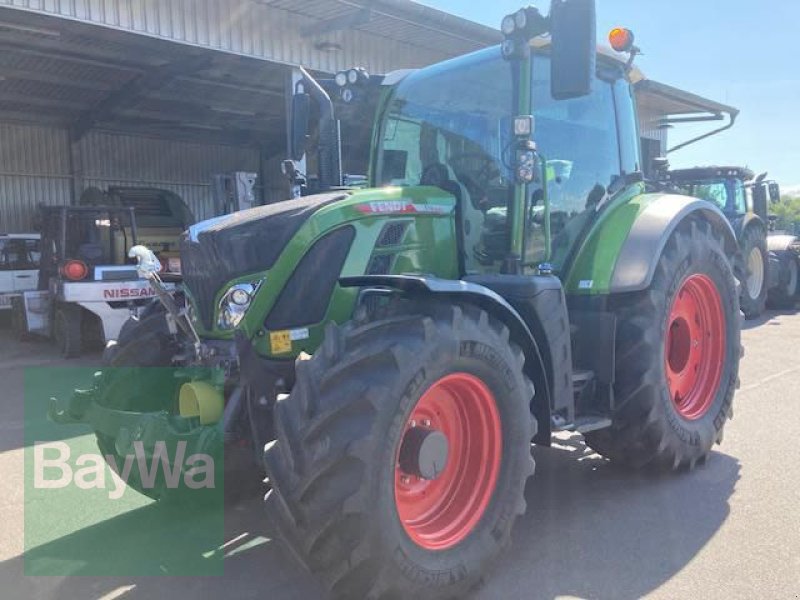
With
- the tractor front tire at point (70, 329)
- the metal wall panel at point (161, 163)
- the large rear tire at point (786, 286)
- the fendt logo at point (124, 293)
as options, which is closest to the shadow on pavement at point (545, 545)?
the fendt logo at point (124, 293)

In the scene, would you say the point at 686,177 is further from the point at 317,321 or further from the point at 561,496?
the point at 317,321

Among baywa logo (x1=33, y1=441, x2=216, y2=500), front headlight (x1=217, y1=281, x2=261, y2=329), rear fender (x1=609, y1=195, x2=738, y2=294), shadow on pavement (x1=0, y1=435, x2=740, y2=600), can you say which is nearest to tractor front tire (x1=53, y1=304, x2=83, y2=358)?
baywa logo (x1=33, y1=441, x2=216, y2=500)

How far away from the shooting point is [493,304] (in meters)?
3.42

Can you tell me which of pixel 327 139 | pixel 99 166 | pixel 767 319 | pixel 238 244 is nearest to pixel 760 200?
pixel 767 319

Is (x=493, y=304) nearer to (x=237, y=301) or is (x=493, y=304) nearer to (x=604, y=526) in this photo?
(x=237, y=301)

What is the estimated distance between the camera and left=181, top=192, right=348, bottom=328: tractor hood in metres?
3.38

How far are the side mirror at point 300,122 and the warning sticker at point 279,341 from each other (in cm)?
160

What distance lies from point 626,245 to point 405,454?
2071 mm

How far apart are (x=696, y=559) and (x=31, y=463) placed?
433 centimetres

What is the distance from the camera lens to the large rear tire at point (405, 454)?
2699 millimetres

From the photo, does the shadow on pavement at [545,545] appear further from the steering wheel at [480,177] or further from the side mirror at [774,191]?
the side mirror at [774,191]

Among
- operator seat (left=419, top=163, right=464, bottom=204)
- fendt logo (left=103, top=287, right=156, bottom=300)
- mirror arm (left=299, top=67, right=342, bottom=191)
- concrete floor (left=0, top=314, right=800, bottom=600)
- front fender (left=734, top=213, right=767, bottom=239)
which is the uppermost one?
mirror arm (left=299, top=67, right=342, bottom=191)

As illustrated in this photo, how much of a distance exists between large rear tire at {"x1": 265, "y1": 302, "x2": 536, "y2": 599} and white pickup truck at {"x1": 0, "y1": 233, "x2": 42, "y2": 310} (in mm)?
11430

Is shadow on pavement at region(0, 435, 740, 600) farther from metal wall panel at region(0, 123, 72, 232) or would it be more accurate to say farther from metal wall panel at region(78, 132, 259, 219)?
metal wall panel at region(0, 123, 72, 232)
